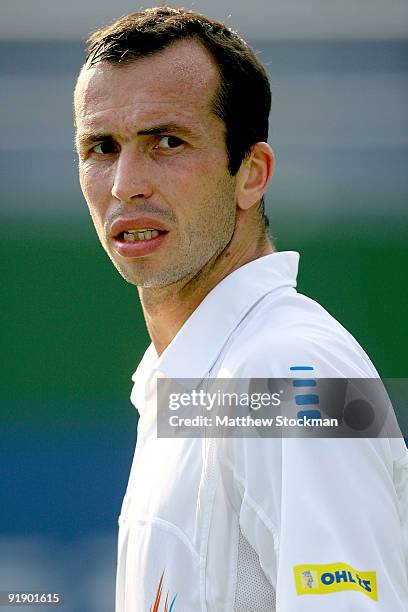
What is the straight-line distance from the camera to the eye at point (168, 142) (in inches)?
56.9

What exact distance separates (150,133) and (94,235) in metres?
1.65

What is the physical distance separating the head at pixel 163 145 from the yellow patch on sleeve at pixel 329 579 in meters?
0.55

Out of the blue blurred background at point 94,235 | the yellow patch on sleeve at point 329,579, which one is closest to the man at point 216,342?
the yellow patch on sleeve at point 329,579

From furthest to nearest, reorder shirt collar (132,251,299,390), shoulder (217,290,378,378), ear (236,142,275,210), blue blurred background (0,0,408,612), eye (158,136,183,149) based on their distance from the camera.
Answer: blue blurred background (0,0,408,612), ear (236,142,275,210), eye (158,136,183,149), shirt collar (132,251,299,390), shoulder (217,290,378,378)

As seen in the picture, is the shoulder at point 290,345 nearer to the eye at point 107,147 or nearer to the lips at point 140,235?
the lips at point 140,235

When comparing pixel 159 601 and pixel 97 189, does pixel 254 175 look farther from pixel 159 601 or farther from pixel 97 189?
pixel 159 601

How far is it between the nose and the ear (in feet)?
0.58

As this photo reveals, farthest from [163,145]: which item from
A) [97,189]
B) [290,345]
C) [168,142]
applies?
[290,345]

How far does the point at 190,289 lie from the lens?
149 centimetres

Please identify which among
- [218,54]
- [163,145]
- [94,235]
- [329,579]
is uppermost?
[94,235]

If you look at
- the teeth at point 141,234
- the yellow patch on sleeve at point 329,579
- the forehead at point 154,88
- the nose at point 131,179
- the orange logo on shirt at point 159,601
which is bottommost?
the yellow patch on sleeve at point 329,579

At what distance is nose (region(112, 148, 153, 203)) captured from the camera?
1417 millimetres

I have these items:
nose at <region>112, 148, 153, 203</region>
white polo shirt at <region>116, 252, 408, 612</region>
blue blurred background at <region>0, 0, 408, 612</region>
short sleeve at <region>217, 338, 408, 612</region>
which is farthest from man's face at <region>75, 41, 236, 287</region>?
blue blurred background at <region>0, 0, 408, 612</region>

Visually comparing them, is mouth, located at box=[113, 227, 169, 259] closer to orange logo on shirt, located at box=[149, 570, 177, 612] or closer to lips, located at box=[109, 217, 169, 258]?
lips, located at box=[109, 217, 169, 258]
